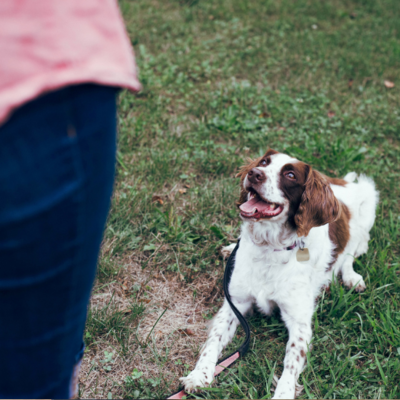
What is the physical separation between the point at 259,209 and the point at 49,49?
1.83 meters

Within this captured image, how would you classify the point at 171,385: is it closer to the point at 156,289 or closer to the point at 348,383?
the point at 156,289

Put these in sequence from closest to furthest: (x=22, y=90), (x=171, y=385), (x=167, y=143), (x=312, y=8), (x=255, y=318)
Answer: (x=22, y=90) < (x=171, y=385) < (x=255, y=318) < (x=167, y=143) < (x=312, y=8)

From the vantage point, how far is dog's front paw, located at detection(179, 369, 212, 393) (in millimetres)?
2113

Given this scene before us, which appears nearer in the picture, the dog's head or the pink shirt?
the pink shirt

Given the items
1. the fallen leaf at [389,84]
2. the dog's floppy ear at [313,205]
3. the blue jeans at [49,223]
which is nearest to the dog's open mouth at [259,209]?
the dog's floppy ear at [313,205]

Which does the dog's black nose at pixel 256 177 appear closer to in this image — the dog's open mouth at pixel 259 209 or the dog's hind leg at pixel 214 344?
the dog's open mouth at pixel 259 209

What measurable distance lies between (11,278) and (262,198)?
1.76 metres

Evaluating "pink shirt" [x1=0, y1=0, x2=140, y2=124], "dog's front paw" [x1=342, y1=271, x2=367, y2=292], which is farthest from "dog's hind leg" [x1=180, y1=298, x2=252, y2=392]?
"pink shirt" [x1=0, y1=0, x2=140, y2=124]

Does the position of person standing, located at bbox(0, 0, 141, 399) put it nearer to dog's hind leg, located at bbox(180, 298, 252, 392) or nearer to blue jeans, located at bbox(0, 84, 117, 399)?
blue jeans, located at bbox(0, 84, 117, 399)

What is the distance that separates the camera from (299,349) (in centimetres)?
231

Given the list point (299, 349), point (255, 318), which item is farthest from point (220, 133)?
point (299, 349)

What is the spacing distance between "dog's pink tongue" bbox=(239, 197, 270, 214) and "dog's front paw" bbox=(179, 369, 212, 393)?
0.99 metres

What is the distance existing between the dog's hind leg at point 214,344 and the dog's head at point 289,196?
68 cm

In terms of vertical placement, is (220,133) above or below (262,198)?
below
